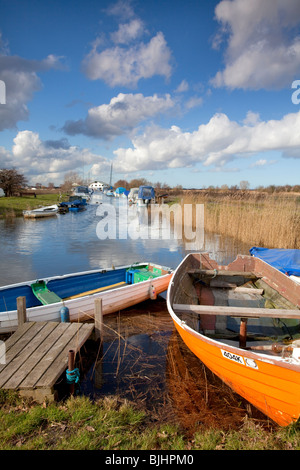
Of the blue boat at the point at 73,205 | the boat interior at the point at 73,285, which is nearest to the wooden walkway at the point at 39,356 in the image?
the boat interior at the point at 73,285

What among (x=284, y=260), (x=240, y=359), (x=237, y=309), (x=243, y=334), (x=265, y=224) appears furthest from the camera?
(x=265, y=224)

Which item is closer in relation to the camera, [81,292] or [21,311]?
[21,311]

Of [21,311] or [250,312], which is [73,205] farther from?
[250,312]

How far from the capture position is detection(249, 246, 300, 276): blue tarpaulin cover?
25.6 ft

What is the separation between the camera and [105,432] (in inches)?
123

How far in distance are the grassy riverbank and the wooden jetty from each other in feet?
0.57

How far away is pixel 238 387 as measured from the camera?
369 cm

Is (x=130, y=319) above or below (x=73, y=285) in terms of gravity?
below

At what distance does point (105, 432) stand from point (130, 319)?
3870mm

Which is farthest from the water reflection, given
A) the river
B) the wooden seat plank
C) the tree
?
the tree

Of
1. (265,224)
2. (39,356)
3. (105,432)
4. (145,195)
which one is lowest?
(105,432)

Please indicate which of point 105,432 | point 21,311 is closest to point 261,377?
point 105,432

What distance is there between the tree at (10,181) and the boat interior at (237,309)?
39384 millimetres
